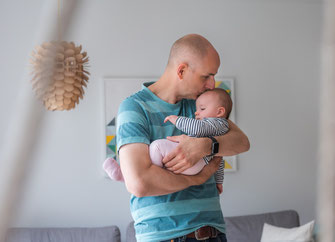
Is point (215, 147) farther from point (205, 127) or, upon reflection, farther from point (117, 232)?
point (117, 232)

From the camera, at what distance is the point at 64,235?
336 cm

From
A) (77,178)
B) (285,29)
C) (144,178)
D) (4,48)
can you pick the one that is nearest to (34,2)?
(4,48)

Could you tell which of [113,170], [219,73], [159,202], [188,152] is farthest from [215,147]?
[219,73]

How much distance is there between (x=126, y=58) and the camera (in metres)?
3.88

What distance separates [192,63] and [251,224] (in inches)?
101

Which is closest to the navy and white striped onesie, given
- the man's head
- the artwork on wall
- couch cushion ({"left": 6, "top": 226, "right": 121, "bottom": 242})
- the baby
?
the baby

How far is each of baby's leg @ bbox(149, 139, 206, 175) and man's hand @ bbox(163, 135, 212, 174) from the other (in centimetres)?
2

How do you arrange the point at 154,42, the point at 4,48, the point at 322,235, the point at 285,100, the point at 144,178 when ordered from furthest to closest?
the point at 285,100 < the point at 154,42 < the point at 4,48 < the point at 144,178 < the point at 322,235

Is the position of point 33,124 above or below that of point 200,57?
below

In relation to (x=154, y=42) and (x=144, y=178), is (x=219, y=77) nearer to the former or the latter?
(x=154, y=42)

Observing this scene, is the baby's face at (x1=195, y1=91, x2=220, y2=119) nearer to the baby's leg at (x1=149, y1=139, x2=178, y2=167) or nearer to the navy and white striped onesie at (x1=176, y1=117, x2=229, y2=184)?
the navy and white striped onesie at (x1=176, y1=117, x2=229, y2=184)

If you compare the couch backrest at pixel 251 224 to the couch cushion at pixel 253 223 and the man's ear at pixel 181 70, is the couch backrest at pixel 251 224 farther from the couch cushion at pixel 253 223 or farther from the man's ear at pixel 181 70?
the man's ear at pixel 181 70

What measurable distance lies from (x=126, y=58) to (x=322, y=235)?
3.74 m

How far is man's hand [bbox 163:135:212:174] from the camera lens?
1.34 meters
